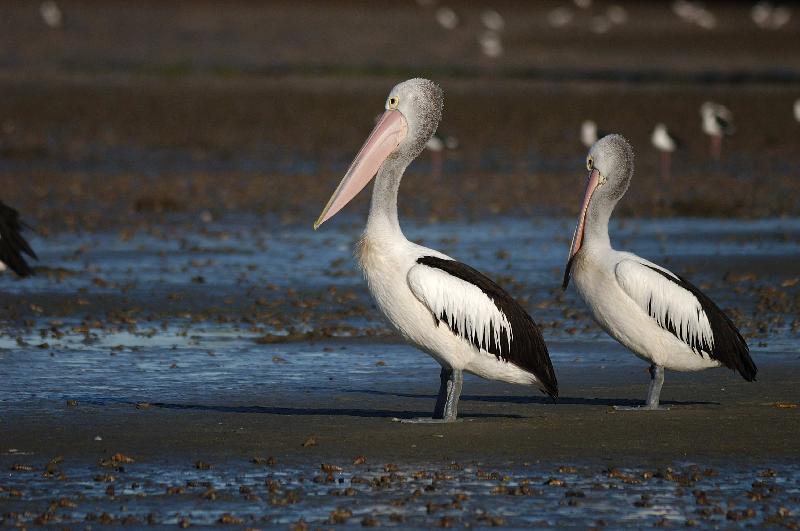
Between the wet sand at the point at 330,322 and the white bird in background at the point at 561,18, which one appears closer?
the wet sand at the point at 330,322

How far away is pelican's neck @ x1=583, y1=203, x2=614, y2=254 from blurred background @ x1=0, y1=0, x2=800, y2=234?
30.4 feet

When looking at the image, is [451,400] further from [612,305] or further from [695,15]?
[695,15]

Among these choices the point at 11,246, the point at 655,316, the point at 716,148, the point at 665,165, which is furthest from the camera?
the point at 716,148

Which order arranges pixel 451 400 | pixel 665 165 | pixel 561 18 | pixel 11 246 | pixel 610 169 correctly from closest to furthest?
1. pixel 451 400
2. pixel 610 169
3. pixel 11 246
4. pixel 665 165
5. pixel 561 18

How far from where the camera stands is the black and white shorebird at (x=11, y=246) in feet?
41.4

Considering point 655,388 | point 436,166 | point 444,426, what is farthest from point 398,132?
point 436,166

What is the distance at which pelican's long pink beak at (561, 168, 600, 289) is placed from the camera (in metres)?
8.55

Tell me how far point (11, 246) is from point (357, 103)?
23204 millimetres

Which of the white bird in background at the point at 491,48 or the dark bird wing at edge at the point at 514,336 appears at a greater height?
the white bird in background at the point at 491,48

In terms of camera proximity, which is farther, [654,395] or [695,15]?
[695,15]

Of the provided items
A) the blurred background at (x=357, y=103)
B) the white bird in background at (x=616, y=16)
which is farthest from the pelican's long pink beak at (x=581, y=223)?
the white bird in background at (x=616, y=16)

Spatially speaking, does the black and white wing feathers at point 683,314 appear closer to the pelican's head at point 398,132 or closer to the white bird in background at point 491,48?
the pelican's head at point 398,132

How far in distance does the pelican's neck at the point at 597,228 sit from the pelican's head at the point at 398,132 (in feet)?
3.30

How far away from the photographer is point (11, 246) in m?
12.7
